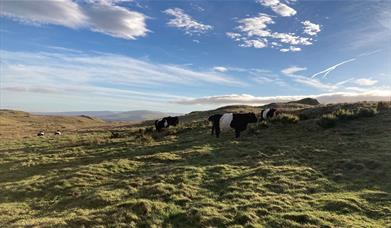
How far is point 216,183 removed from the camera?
15.5 meters

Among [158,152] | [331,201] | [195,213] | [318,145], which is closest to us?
[195,213]

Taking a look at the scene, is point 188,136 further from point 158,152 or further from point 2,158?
point 2,158

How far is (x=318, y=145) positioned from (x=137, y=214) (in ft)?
42.4

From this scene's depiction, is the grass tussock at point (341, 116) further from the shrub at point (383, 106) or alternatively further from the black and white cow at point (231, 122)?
the black and white cow at point (231, 122)

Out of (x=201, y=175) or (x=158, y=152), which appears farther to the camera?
(x=158, y=152)

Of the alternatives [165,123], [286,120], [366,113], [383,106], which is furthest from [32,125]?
[366,113]

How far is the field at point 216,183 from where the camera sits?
11.7 meters

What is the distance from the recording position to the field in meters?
11.7

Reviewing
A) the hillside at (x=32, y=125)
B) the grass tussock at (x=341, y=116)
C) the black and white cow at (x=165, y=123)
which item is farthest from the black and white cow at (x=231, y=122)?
A: the hillside at (x=32, y=125)

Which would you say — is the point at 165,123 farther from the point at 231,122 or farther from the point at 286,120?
the point at 286,120

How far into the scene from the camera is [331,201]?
12.9 metres

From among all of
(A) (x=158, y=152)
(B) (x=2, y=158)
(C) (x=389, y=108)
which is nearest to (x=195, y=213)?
(A) (x=158, y=152)

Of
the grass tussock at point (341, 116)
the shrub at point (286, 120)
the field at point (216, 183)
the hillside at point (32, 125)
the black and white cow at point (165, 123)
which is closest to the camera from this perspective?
the field at point (216, 183)

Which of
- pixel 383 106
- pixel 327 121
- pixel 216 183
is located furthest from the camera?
pixel 383 106
